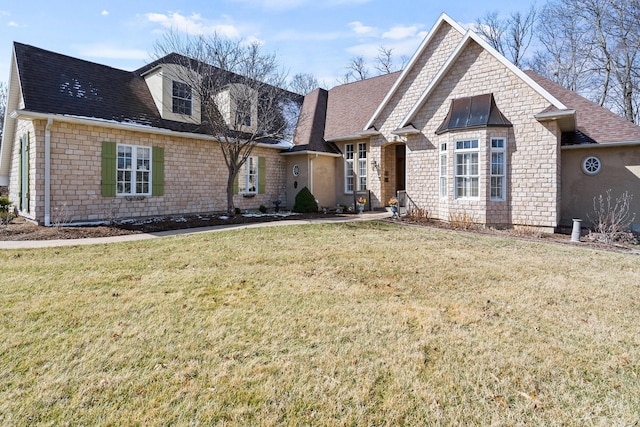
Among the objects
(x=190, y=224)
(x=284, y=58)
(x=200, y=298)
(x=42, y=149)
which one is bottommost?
(x=200, y=298)

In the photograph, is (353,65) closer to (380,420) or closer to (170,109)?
(170,109)

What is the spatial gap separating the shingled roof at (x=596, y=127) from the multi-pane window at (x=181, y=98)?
14.3 m

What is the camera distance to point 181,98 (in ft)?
46.4

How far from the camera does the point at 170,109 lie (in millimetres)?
13867

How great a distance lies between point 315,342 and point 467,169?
10.2 metres

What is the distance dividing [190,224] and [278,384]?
31.7 ft

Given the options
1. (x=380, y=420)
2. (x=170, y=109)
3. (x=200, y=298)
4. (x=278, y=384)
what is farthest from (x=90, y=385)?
(x=170, y=109)

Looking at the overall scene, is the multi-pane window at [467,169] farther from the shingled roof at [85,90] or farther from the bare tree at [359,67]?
the bare tree at [359,67]

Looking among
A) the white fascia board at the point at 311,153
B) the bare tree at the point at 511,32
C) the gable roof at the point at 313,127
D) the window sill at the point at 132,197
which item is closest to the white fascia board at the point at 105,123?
the window sill at the point at 132,197

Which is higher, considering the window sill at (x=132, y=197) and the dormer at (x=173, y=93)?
the dormer at (x=173, y=93)

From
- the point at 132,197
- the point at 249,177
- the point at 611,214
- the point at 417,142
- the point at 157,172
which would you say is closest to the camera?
the point at 611,214

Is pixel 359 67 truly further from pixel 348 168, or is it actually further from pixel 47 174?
pixel 47 174

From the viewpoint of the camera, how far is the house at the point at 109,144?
1073 cm

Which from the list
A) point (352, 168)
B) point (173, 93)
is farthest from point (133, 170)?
point (352, 168)
